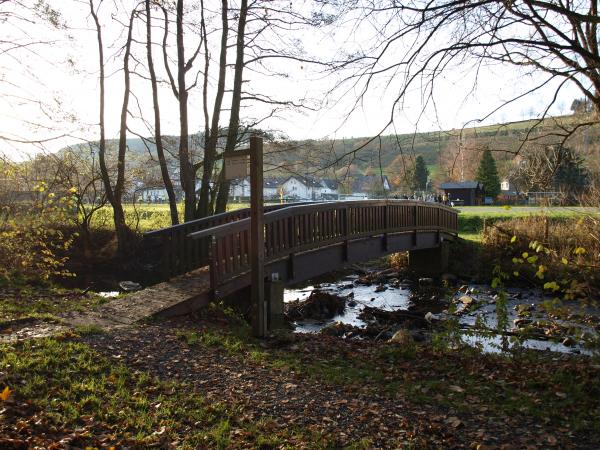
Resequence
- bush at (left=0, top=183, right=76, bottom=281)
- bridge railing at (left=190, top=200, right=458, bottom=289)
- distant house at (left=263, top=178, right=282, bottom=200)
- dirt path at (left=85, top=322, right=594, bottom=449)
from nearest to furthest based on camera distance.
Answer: dirt path at (left=85, top=322, right=594, bottom=449), bridge railing at (left=190, top=200, right=458, bottom=289), bush at (left=0, top=183, right=76, bottom=281), distant house at (left=263, top=178, right=282, bottom=200)

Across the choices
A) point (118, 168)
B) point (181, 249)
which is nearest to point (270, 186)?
point (118, 168)

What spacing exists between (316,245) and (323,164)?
650 centimetres

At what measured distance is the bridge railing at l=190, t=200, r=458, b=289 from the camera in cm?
917

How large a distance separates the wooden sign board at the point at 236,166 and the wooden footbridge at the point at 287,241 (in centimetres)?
111

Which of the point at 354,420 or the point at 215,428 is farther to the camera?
the point at 354,420

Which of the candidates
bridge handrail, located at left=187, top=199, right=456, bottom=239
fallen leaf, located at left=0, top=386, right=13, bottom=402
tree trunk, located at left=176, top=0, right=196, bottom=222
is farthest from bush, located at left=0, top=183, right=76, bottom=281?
fallen leaf, located at left=0, top=386, right=13, bottom=402

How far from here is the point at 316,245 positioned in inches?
478

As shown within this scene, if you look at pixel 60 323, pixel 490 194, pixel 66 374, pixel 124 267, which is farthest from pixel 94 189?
pixel 490 194

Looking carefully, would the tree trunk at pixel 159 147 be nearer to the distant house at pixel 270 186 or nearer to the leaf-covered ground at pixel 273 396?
the distant house at pixel 270 186

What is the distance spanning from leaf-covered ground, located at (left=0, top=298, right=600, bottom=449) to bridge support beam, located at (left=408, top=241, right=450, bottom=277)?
13.6m

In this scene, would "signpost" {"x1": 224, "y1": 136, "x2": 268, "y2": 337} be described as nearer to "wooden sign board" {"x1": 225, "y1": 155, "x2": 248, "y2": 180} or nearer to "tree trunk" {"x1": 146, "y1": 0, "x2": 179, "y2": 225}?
"wooden sign board" {"x1": 225, "y1": 155, "x2": 248, "y2": 180}

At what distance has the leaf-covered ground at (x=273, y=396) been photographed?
4121 mm

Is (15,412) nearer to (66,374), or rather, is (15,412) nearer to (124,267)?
(66,374)

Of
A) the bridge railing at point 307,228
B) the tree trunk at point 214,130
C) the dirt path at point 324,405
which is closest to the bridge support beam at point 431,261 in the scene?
the bridge railing at point 307,228
